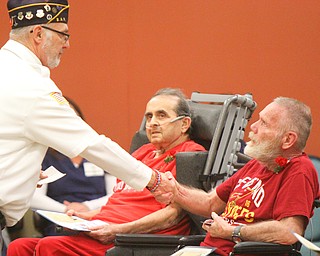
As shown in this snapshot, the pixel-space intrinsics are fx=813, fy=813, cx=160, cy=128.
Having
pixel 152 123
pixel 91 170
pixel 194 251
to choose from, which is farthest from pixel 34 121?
pixel 91 170

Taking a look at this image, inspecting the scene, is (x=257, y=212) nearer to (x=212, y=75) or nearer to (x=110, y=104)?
(x=212, y=75)

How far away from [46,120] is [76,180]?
2185 millimetres

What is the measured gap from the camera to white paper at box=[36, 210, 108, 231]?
149 inches

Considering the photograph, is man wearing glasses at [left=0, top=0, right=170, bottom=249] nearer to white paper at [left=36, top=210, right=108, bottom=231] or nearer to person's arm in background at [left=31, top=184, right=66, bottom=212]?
white paper at [left=36, top=210, right=108, bottom=231]

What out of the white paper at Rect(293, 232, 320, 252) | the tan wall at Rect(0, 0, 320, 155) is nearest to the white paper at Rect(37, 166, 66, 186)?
the white paper at Rect(293, 232, 320, 252)

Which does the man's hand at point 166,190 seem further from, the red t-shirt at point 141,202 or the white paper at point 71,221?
the white paper at point 71,221

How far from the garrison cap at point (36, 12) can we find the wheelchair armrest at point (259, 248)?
1211 mm

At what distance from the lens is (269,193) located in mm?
3512

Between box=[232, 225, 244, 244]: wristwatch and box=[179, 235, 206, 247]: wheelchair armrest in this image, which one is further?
box=[179, 235, 206, 247]: wheelchair armrest

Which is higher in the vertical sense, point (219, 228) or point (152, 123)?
point (152, 123)

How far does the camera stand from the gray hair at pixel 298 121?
3580mm

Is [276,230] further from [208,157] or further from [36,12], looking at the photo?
[36,12]

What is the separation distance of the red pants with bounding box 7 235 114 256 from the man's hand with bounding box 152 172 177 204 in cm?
46

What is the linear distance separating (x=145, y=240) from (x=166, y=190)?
0.27 m
